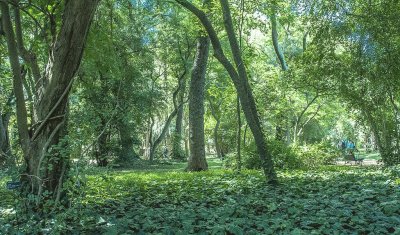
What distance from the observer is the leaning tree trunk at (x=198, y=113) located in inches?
467

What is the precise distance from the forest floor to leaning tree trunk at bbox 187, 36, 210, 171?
4617mm

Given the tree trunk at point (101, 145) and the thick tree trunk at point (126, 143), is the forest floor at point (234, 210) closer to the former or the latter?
the tree trunk at point (101, 145)

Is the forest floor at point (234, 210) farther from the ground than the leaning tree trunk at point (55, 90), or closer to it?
closer to it

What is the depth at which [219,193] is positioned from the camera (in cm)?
638

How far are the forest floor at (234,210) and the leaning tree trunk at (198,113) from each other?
15.1 feet

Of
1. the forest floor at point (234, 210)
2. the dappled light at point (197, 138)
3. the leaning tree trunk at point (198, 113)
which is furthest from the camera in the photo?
the leaning tree trunk at point (198, 113)

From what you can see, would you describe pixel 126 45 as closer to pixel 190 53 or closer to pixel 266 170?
pixel 190 53

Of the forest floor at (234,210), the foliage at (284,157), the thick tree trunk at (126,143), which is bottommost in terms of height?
the forest floor at (234,210)

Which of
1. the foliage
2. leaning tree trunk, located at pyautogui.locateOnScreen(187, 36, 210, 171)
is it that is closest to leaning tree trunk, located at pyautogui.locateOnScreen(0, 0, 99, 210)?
leaning tree trunk, located at pyautogui.locateOnScreen(187, 36, 210, 171)

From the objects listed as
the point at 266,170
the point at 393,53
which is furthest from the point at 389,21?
the point at 266,170

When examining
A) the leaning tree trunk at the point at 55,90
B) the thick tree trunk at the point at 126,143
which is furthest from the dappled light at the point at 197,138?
the thick tree trunk at the point at 126,143

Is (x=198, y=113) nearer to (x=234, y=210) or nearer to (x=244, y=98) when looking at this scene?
(x=244, y=98)

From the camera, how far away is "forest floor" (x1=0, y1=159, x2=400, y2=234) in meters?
3.79

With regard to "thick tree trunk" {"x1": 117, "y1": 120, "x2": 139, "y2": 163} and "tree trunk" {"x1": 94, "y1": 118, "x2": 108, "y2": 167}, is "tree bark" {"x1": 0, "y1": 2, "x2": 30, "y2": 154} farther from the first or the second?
"thick tree trunk" {"x1": 117, "y1": 120, "x2": 139, "y2": 163}
